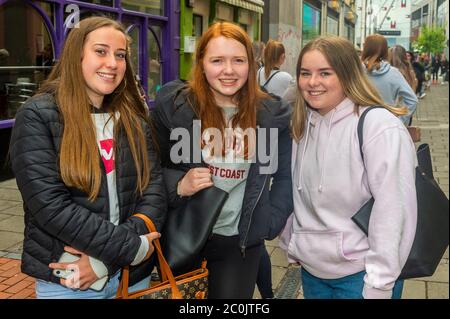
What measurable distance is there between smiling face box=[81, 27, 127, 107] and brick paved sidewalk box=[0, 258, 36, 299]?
6.75 feet

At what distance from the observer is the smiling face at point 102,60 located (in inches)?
69.7

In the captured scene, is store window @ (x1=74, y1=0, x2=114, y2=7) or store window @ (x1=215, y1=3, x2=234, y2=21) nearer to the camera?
store window @ (x1=74, y1=0, x2=114, y2=7)

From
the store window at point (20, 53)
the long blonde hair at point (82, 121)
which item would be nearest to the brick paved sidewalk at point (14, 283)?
the long blonde hair at point (82, 121)

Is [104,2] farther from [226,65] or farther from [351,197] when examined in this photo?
[351,197]

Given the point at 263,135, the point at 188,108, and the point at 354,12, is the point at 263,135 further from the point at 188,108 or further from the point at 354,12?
the point at 354,12

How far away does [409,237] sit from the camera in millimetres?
1660

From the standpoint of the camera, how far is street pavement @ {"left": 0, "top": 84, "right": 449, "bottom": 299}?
189cm

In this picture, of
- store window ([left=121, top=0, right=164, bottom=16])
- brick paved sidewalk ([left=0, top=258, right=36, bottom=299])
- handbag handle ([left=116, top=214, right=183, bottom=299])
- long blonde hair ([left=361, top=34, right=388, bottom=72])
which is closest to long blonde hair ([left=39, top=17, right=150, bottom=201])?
handbag handle ([left=116, top=214, right=183, bottom=299])

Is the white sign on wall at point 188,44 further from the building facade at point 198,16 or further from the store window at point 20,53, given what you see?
the store window at point 20,53

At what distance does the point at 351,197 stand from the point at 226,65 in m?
0.68

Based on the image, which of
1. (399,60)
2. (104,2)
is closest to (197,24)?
(104,2)

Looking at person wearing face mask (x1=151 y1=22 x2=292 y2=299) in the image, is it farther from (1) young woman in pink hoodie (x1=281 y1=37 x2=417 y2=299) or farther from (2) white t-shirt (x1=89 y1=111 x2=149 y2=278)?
(2) white t-shirt (x1=89 y1=111 x2=149 y2=278)

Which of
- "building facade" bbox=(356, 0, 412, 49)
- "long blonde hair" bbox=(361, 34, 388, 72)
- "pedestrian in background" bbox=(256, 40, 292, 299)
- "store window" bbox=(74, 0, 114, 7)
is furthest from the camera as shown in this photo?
"store window" bbox=(74, 0, 114, 7)
